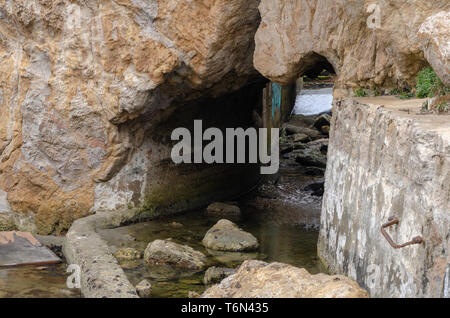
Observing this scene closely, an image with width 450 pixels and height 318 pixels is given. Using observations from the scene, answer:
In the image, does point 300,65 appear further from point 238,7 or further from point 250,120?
point 250,120

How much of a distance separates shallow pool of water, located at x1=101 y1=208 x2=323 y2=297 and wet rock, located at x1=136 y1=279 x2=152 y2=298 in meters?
0.06

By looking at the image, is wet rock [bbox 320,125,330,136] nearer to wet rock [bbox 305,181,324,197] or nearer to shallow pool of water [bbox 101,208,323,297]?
wet rock [bbox 305,181,324,197]

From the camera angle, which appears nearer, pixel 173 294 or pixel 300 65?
pixel 173 294

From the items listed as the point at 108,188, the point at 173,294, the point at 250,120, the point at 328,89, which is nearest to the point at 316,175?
the point at 250,120

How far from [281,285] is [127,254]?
3438 millimetres

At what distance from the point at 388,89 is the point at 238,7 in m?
2.17

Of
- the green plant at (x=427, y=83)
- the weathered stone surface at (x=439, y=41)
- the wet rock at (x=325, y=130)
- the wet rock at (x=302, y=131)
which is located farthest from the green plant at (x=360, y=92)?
the wet rock at (x=325, y=130)

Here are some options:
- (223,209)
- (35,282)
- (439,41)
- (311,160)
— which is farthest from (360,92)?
(311,160)

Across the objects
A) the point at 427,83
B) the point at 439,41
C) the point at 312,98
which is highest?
the point at 439,41

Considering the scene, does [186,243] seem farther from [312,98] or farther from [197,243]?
[312,98]

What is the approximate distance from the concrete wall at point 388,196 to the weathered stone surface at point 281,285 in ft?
1.39

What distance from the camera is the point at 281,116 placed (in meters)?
18.1

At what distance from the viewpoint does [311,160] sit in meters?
13.5

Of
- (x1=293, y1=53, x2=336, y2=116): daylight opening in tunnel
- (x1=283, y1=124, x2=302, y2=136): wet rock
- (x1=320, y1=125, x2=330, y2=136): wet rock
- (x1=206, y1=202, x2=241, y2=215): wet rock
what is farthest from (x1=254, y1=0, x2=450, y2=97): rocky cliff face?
(x1=293, y1=53, x2=336, y2=116): daylight opening in tunnel
